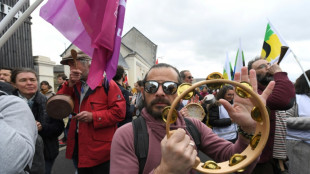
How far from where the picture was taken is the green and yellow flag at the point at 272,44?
301 centimetres

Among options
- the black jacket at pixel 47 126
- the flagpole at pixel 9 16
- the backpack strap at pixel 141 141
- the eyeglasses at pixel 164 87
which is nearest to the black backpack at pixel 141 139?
the backpack strap at pixel 141 141

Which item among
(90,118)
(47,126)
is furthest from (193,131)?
(47,126)

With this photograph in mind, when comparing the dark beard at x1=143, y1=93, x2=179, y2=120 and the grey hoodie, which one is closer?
the grey hoodie

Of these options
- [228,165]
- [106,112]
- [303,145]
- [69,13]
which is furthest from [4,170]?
[303,145]

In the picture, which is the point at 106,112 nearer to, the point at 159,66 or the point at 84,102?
the point at 84,102

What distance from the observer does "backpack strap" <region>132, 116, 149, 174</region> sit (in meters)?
1.28

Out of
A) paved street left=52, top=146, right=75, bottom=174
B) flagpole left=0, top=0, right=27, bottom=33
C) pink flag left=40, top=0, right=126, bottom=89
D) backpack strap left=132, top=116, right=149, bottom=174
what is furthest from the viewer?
paved street left=52, top=146, right=75, bottom=174

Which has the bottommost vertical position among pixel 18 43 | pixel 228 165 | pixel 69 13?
pixel 228 165

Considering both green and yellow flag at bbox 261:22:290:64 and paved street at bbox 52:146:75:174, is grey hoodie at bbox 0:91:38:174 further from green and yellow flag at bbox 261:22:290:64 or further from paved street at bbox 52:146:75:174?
paved street at bbox 52:146:75:174

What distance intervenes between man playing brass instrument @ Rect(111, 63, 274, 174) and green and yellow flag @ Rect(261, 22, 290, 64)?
2.01 meters

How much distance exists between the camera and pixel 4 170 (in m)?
0.92

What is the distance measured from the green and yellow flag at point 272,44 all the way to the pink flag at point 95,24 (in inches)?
96.7

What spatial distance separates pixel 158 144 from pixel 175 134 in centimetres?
47

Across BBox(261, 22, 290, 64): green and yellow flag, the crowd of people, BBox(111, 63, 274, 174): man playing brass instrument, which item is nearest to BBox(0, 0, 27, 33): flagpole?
the crowd of people
